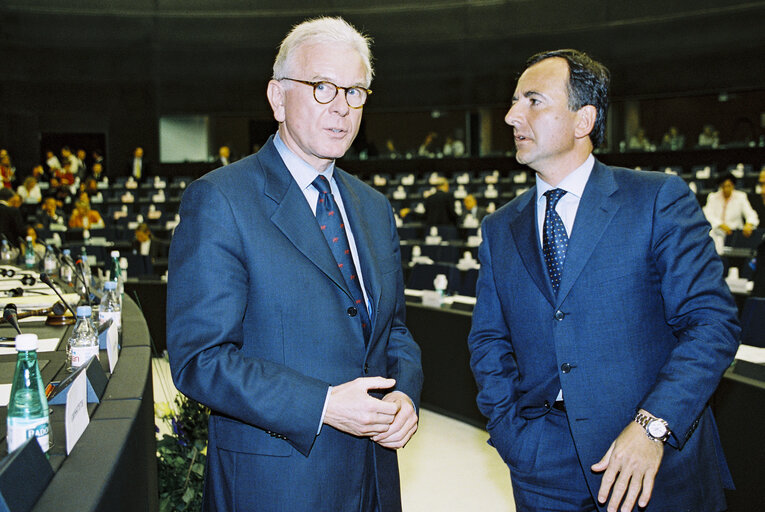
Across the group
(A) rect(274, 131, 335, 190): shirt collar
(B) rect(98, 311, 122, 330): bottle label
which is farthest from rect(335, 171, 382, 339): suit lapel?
(B) rect(98, 311, 122, 330): bottle label

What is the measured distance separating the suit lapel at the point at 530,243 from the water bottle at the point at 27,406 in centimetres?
108

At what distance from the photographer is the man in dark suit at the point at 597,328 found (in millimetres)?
1538

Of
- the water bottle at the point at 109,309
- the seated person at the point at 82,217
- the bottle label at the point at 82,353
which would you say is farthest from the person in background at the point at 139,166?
the bottle label at the point at 82,353

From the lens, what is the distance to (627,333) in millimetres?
1640

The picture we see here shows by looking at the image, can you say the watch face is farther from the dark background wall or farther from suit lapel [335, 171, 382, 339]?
the dark background wall

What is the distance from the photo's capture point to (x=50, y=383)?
6.11 feet

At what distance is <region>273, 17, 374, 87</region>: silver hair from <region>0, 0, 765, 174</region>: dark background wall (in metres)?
13.6

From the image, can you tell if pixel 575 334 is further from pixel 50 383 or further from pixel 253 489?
pixel 50 383

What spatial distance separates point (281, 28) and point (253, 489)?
15.0m

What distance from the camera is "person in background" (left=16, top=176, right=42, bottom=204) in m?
12.4

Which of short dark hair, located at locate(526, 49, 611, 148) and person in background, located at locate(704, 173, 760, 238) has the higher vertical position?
short dark hair, located at locate(526, 49, 611, 148)

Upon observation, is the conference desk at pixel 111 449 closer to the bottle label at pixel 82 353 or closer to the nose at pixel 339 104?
the bottle label at pixel 82 353

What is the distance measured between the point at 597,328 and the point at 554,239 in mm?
246

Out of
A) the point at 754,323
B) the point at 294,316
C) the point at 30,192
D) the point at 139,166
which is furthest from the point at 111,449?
the point at 139,166
